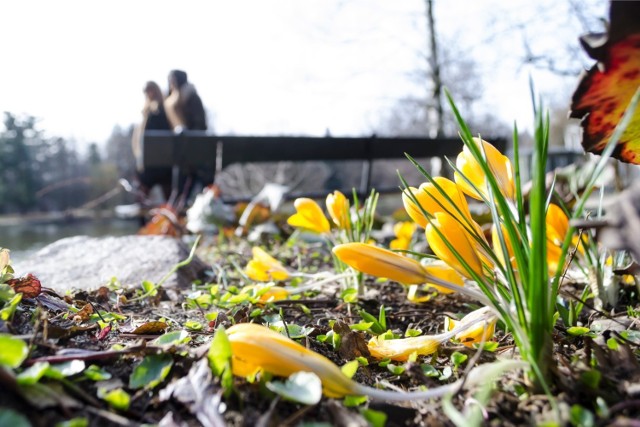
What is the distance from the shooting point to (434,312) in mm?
1107

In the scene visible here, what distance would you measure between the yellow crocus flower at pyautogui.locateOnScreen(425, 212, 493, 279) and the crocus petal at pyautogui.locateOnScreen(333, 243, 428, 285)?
0.06 metres

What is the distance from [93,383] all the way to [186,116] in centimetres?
504

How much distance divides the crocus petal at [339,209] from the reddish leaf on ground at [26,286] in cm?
67

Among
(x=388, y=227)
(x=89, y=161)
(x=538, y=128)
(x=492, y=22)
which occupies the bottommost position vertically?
(x=89, y=161)

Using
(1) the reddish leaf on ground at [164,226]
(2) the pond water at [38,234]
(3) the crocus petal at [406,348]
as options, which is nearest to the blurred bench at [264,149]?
(1) the reddish leaf on ground at [164,226]

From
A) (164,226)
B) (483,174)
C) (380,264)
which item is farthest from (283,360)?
(164,226)

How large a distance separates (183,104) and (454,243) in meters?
5.03

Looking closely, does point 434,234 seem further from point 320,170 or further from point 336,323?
point 320,170

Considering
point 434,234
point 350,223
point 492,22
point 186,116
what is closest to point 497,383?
point 434,234

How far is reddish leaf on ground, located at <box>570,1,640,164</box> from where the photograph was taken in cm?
46

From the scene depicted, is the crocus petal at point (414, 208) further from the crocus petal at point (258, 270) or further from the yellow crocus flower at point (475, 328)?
the crocus petal at point (258, 270)

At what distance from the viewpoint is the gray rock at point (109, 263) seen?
1.45m

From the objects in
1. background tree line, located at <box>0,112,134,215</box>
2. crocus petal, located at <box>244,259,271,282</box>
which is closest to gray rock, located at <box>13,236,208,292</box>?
crocus petal, located at <box>244,259,271,282</box>

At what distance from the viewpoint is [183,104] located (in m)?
5.20
